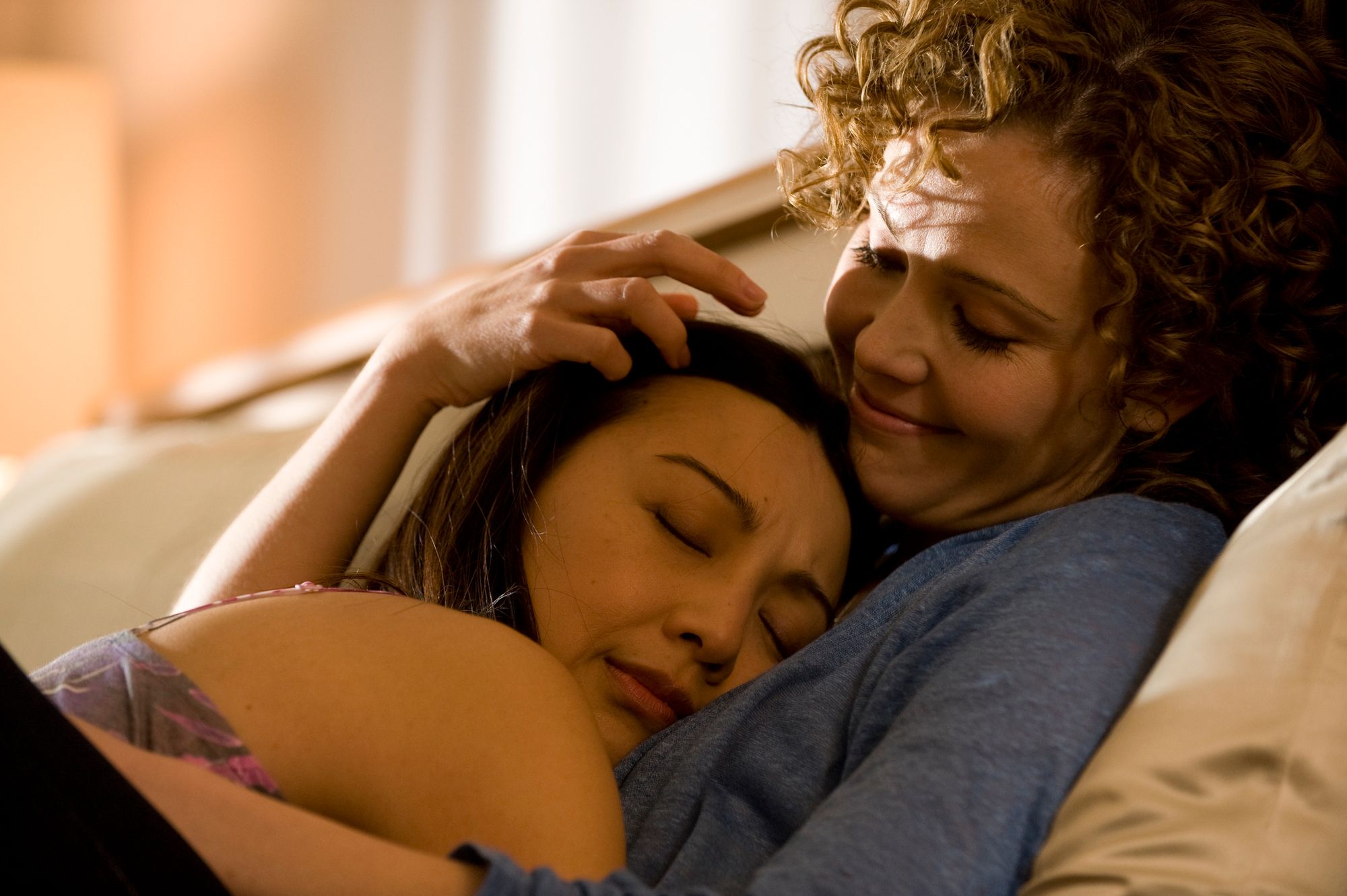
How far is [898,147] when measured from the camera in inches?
36.2

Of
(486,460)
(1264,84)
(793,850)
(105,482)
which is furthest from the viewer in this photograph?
(105,482)

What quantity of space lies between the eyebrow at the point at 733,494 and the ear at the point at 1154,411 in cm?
26

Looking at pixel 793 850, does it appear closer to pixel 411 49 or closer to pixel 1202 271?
pixel 1202 271

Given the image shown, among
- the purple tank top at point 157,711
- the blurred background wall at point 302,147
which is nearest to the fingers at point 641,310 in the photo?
the purple tank top at point 157,711

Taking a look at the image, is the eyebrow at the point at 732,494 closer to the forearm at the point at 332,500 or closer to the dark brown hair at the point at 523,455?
the dark brown hair at the point at 523,455

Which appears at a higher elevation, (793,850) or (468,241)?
(793,850)

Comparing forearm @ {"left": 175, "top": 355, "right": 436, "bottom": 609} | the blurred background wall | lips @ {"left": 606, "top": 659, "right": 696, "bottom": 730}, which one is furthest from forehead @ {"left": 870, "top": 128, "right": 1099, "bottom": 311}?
the blurred background wall

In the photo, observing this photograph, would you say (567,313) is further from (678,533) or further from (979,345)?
(979,345)

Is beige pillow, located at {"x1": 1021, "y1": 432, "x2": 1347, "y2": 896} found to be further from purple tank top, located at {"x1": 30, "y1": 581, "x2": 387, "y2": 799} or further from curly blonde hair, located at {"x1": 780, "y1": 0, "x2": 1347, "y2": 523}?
purple tank top, located at {"x1": 30, "y1": 581, "x2": 387, "y2": 799}

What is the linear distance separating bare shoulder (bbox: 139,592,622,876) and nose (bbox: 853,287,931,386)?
37 centimetres

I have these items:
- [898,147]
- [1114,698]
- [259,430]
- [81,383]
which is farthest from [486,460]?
[81,383]

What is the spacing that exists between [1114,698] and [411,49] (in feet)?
6.77

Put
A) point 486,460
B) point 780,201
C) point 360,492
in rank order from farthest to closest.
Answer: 1. point 780,201
2. point 360,492
3. point 486,460

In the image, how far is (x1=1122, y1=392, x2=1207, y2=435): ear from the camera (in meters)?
0.88
